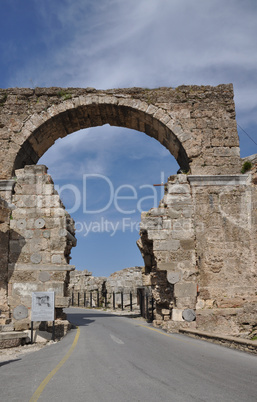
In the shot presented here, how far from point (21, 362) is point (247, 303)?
22.2 feet

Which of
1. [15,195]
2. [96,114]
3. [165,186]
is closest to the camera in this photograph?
[15,195]

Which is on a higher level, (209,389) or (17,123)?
(17,123)

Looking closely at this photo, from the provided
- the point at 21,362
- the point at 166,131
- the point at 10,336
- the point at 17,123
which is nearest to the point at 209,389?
the point at 21,362

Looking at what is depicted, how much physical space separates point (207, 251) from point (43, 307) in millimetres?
A: 4971

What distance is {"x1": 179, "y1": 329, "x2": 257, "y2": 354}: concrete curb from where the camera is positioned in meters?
6.91

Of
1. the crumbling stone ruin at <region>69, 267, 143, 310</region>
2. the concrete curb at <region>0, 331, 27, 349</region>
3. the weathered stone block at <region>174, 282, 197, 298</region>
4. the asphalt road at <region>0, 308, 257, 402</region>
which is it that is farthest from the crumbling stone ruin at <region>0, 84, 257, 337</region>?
the crumbling stone ruin at <region>69, 267, 143, 310</region>

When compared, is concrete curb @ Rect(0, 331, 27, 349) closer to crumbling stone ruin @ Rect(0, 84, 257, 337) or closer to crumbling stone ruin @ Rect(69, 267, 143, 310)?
crumbling stone ruin @ Rect(0, 84, 257, 337)

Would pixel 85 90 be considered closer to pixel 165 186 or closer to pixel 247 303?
pixel 165 186

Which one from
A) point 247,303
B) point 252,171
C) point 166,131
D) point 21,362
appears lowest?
point 21,362

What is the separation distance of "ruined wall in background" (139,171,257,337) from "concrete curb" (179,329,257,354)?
1277 millimetres

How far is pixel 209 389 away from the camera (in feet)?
12.9

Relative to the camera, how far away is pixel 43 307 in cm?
935

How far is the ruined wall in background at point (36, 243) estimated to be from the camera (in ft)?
34.7

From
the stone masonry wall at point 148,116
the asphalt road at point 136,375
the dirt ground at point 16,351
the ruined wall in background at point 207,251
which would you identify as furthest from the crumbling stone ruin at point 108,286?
the asphalt road at point 136,375
